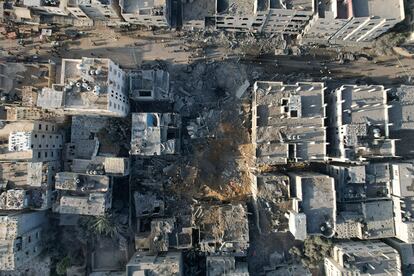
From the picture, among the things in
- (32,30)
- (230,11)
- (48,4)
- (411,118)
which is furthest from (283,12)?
(32,30)

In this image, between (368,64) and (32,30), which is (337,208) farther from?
(32,30)

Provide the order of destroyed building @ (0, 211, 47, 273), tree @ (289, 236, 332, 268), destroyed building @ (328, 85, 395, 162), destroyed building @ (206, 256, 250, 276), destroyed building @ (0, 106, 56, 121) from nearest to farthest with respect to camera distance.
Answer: destroyed building @ (0, 211, 47, 273), destroyed building @ (206, 256, 250, 276), destroyed building @ (328, 85, 395, 162), tree @ (289, 236, 332, 268), destroyed building @ (0, 106, 56, 121)

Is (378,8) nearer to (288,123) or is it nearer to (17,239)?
(288,123)

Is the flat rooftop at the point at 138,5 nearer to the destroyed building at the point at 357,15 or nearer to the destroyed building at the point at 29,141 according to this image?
the destroyed building at the point at 29,141

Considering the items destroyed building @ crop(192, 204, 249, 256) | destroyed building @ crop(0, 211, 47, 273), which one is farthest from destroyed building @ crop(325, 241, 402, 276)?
destroyed building @ crop(0, 211, 47, 273)

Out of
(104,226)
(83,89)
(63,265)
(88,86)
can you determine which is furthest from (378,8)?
(63,265)

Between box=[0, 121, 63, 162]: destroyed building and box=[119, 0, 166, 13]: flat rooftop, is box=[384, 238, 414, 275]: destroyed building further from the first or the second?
box=[0, 121, 63, 162]: destroyed building
